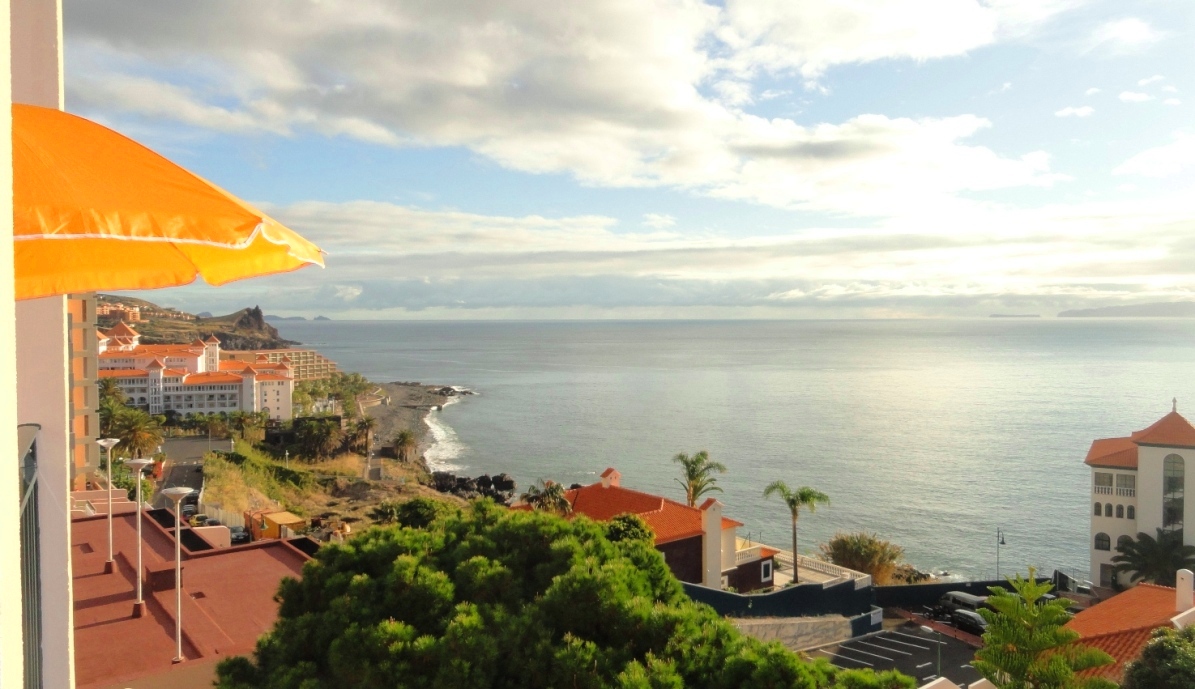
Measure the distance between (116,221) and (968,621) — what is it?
77.8ft

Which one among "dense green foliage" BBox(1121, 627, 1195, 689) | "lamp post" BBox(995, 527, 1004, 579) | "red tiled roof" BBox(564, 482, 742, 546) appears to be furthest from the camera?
"lamp post" BBox(995, 527, 1004, 579)

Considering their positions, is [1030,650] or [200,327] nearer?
[1030,650]

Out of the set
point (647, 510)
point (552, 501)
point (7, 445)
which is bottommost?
point (647, 510)

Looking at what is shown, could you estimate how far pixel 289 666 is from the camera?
7.11m

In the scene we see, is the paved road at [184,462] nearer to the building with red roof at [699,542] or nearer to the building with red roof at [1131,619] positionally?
the building with red roof at [699,542]

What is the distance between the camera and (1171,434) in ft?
99.1

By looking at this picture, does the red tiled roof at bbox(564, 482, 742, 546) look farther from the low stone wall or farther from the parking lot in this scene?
the parking lot

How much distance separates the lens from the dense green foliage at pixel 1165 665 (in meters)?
9.51

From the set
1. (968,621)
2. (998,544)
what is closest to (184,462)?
(968,621)

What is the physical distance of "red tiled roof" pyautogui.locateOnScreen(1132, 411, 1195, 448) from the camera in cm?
2998

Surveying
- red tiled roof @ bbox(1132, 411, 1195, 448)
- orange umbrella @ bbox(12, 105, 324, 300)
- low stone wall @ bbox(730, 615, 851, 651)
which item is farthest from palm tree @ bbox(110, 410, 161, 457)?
red tiled roof @ bbox(1132, 411, 1195, 448)

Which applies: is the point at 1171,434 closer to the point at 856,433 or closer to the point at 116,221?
the point at 856,433

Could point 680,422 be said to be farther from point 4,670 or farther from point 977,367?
point 977,367

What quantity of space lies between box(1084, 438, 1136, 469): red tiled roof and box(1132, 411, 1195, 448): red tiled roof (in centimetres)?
130
